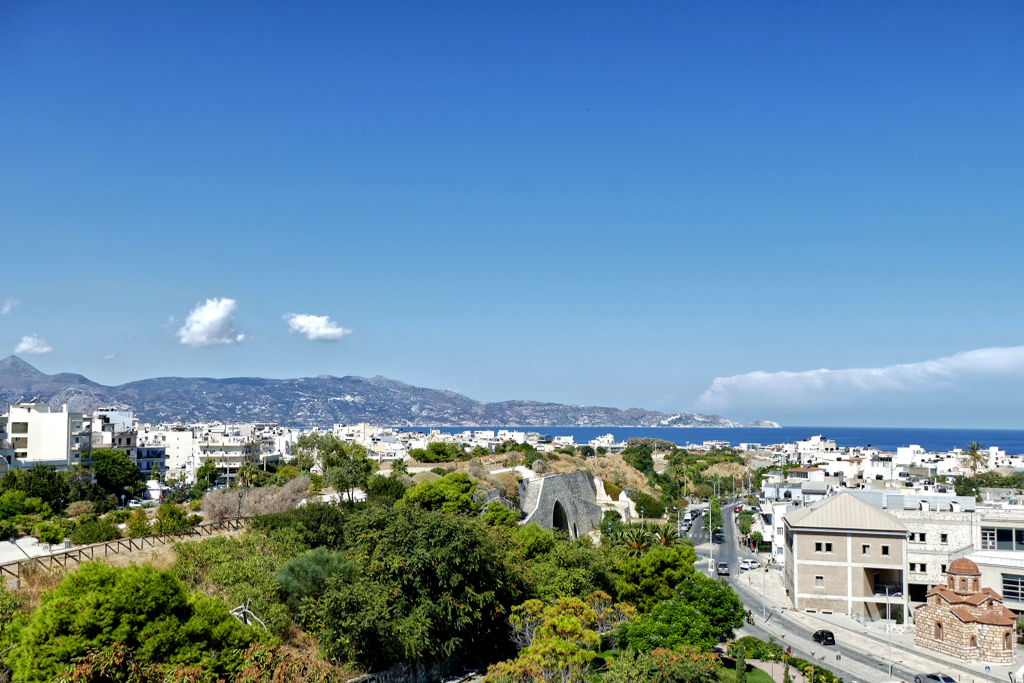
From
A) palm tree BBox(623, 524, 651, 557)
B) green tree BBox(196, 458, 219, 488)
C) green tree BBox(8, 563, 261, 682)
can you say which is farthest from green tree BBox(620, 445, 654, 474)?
green tree BBox(8, 563, 261, 682)

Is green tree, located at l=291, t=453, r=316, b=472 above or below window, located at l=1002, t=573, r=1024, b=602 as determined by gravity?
above

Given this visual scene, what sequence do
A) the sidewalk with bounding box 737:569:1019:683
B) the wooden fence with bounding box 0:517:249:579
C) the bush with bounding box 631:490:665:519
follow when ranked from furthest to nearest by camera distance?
1. the bush with bounding box 631:490:665:519
2. the sidewalk with bounding box 737:569:1019:683
3. the wooden fence with bounding box 0:517:249:579

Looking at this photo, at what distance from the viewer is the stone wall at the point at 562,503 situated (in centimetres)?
6103

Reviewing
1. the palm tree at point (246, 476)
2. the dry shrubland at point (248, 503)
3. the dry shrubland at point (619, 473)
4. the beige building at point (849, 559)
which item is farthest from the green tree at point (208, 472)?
the beige building at point (849, 559)

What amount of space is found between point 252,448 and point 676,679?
76.9 m

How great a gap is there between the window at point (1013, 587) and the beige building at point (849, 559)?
5129mm

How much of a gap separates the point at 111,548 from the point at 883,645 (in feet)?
122

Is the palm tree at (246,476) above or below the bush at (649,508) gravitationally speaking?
above

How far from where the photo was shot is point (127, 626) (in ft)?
67.2

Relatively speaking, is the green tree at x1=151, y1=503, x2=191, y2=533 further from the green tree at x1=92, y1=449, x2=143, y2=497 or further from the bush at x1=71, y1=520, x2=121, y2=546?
the green tree at x1=92, y1=449, x2=143, y2=497

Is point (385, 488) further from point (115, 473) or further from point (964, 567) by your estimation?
point (964, 567)

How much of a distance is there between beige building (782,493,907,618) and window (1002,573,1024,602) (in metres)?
5.13

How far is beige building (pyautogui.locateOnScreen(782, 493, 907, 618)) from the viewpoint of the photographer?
43656 mm

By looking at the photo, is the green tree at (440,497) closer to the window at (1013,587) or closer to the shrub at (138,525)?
the shrub at (138,525)
